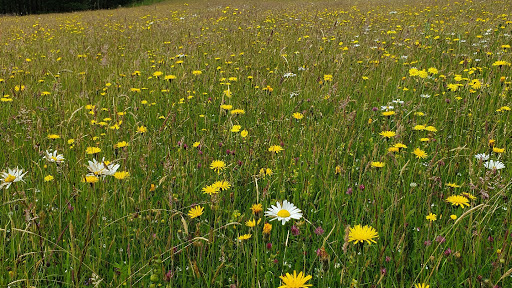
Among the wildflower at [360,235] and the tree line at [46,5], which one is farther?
the tree line at [46,5]

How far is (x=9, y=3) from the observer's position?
3153 cm

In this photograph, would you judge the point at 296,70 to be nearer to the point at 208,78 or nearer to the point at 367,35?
the point at 208,78

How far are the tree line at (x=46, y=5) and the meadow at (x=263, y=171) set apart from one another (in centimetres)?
3180

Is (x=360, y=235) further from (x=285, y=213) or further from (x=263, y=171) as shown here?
(x=263, y=171)

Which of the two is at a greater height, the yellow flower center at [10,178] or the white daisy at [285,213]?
the yellow flower center at [10,178]

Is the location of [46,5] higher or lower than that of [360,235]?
higher

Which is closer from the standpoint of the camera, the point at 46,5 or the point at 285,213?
the point at 285,213

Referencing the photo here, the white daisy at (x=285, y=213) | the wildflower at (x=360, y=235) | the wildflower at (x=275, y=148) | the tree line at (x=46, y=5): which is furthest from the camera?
the tree line at (x=46, y=5)

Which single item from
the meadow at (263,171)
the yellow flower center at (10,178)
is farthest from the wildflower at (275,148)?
the yellow flower center at (10,178)

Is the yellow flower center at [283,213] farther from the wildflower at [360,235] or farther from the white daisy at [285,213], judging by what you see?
the wildflower at [360,235]

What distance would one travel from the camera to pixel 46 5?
3266 centimetres

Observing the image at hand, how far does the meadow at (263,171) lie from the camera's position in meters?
1.29

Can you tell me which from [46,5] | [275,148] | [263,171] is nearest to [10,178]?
[263,171]

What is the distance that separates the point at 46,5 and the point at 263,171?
39.0 m
